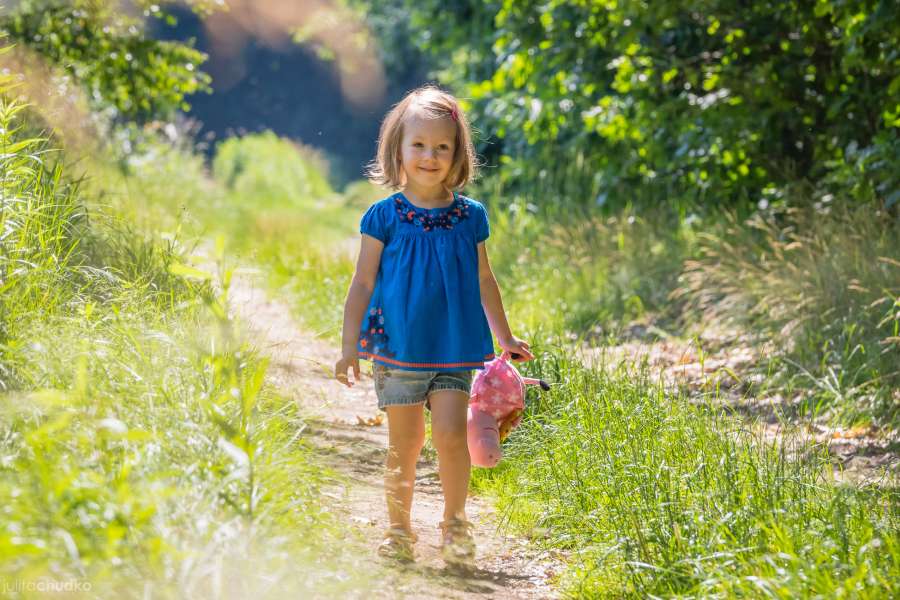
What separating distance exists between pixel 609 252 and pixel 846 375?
298 centimetres

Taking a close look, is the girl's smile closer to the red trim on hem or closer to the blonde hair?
the blonde hair

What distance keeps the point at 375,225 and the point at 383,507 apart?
1.06 m

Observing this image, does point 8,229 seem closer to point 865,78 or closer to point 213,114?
point 865,78

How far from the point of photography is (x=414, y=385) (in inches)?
131

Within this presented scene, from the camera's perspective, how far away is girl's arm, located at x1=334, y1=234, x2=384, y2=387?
3.31m

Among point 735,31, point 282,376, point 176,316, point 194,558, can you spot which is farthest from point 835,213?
point 194,558

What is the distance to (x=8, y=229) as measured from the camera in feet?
11.0

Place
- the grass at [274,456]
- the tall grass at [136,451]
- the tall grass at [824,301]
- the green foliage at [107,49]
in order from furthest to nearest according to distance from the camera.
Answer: the green foliage at [107,49], the tall grass at [824,301], the grass at [274,456], the tall grass at [136,451]

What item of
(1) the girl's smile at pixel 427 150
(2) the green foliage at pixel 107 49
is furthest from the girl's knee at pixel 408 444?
(2) the green foliage at pixel 107 49

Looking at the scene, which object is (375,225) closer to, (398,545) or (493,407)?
(493,407)

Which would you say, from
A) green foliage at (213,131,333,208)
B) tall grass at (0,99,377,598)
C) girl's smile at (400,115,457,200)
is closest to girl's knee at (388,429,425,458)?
tall grass at (0,99,377,598)

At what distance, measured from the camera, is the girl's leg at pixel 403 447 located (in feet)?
11.0

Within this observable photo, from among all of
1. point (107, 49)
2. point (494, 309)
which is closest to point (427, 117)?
point (494, 309)

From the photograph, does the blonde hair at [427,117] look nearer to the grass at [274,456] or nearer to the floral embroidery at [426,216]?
the floral embroidery at [426,216]
